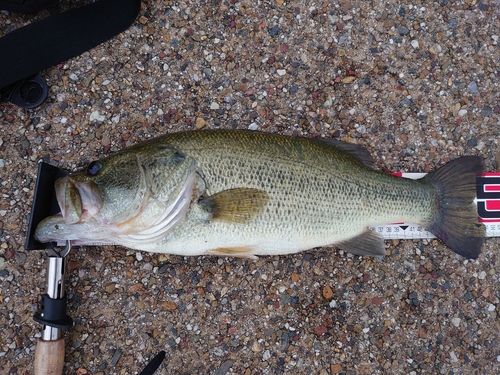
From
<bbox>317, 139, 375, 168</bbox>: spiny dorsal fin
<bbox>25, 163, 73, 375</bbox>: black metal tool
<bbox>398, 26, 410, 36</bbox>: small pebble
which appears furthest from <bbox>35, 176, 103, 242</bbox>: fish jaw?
<bbox>398, 26, 410, 36</bbox>: small pebble

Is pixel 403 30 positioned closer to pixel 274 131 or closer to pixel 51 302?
pixel 274 131

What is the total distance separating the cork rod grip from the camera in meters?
2.51

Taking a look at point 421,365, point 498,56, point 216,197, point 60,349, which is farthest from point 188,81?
point 421,365

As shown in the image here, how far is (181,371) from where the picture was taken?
2764 millimetres

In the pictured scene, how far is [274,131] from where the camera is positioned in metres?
2.93

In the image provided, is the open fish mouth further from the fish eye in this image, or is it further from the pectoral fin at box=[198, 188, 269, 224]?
the pectoral fin at box=[198, 188, 269, 224]

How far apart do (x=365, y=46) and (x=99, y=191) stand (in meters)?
2.30

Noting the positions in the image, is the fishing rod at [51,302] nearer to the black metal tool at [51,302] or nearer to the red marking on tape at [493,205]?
the black metal tool at [51,302]

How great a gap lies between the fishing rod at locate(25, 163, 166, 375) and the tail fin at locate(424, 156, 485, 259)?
2.59 metres

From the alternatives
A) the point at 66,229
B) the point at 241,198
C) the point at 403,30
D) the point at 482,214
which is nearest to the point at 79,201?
the point at 66,229

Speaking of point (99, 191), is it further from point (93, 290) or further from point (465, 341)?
point (465, 341)

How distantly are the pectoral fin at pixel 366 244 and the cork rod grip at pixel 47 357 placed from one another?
2037 mm

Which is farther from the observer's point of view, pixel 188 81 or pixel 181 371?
pixel 188 81

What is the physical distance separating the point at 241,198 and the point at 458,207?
5.25ft
